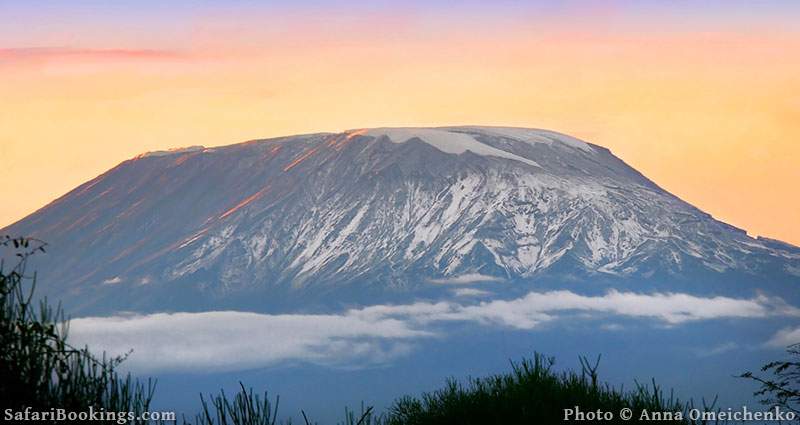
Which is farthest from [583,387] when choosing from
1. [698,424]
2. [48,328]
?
[48,328]

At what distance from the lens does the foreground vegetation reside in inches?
562

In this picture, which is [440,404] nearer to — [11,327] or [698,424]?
[698,424]

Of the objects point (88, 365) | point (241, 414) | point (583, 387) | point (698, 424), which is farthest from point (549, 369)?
point (88, 365)

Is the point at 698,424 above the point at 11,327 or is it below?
below

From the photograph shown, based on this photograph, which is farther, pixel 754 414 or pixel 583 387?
pixel 583 387

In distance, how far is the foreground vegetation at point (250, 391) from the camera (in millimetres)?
14281

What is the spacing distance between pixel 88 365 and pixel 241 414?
201 cm

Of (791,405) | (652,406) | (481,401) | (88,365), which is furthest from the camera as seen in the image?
(481,401)

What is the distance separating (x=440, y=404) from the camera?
917 inches

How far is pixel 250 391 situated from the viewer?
15.5 metres

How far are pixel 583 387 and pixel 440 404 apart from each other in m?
2.94

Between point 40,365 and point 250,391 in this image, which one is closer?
point 40,365

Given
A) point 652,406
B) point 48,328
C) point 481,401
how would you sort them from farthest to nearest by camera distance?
point 481,401 < point 652,406 < point 48,328

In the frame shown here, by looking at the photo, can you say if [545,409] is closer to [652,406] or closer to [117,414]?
[652,406]
